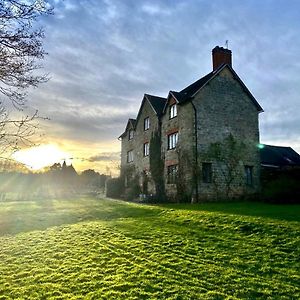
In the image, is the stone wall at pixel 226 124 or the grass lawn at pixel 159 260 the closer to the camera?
the grass lawn at pixel 159 260

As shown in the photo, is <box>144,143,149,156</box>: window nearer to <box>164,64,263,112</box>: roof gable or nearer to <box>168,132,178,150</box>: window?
<box>168,132,178,150</box>: window

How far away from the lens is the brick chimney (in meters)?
28.7

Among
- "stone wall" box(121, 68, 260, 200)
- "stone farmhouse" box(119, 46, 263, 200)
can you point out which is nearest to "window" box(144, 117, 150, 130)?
"stone farmhouse" box(119, 46, 263, 200)

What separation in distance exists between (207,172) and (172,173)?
3821mm

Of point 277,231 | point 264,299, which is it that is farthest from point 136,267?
point 277,231

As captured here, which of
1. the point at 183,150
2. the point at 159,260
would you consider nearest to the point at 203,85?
the point at 183,150

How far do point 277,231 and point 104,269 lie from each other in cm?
640

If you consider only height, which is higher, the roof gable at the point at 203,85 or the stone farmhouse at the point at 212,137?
the roof gable at the point at 203,85

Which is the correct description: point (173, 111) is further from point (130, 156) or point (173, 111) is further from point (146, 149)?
point (130, 156)

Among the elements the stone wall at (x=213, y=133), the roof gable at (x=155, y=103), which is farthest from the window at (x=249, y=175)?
the roof gable at (x=155, y=103)

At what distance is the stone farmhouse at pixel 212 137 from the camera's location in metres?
26.2

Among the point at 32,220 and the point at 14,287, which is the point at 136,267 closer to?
the point at 14,287

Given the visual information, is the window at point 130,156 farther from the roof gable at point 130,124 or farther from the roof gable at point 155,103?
Result: the roof gable at point 155,103

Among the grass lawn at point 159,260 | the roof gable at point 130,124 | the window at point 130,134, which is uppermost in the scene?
the roof gable at point 130,124
